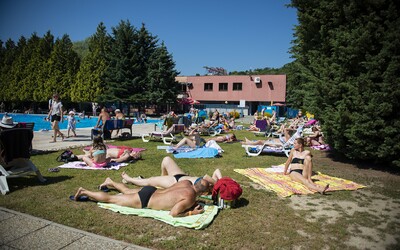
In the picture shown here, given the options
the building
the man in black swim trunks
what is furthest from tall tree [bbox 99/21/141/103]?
the man in black swim trunks

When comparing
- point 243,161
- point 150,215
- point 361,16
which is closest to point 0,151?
point 150,215

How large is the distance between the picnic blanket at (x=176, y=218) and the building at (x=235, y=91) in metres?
41.8

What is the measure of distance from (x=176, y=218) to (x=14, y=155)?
3.84 m

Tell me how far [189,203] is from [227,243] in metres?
0.93

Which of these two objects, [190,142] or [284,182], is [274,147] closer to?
[190,142]

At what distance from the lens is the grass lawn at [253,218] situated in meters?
3.64

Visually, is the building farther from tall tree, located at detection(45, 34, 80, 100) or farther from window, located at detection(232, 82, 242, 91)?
tall tree, located at detection(45, 34, 80, 100)

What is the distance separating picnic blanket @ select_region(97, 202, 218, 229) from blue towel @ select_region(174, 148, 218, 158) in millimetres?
4719

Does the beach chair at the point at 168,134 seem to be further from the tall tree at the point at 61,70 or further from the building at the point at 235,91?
the building at the point at 235,91

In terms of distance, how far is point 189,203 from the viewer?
424cm

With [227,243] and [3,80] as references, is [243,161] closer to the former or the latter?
[227,243]

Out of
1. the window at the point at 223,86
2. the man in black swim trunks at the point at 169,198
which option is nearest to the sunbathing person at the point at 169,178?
the man in black swim trunks at the point at 169,198

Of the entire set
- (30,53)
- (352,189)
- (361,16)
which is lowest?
(352,189)

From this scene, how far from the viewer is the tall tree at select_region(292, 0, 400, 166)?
7.47 metres
